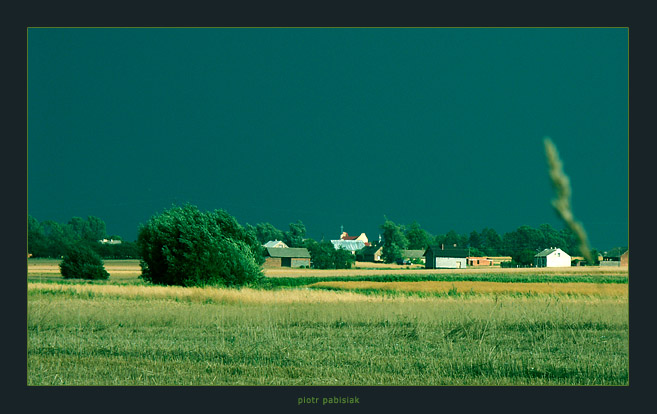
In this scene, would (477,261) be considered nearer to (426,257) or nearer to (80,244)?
(426,257)

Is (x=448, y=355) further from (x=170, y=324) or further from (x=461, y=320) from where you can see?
(x=170, y=324)

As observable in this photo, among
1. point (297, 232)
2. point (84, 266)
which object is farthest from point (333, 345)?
point (84, 266)

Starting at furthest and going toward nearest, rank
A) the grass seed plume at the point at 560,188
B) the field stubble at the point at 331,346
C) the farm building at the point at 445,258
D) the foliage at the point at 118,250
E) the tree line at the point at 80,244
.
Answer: the farm building at the point at 445,258 < the foliage at the point at 118,250 < the tree line at the point at 80,244 < the field stubble at the point at 331,346 < the grass seed plume at the point at 560,188

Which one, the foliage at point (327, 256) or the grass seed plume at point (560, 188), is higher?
the grass seed plume at point (560, 188)

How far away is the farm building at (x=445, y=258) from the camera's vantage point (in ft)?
191

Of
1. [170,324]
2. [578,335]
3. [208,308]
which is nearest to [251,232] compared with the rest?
[208,308]

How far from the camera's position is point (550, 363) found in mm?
8109

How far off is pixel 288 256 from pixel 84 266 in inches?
683

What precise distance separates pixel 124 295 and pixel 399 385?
720 inches

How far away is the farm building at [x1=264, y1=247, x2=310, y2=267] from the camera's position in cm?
2922

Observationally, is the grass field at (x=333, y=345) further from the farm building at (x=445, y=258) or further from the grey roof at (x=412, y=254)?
the farm building at (x=445, y=258)

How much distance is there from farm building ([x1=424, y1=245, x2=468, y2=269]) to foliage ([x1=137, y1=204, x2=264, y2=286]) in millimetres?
30323

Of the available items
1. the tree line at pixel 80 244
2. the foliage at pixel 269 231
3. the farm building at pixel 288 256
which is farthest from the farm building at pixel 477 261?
the foliage at pixel 269 231

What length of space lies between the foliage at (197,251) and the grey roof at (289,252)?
1.01m
